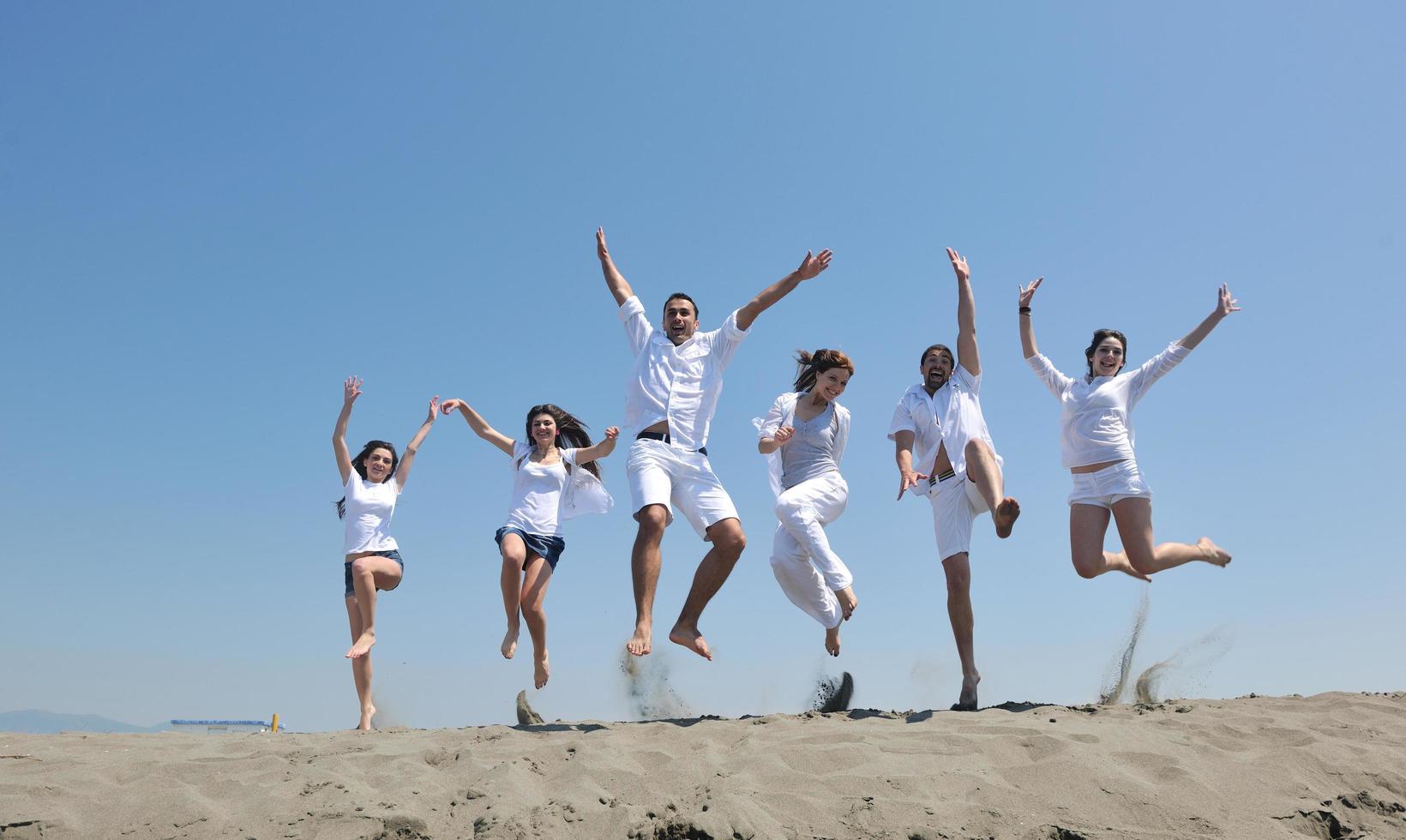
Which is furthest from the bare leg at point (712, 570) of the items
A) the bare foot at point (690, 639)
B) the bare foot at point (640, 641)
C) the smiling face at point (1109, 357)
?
the smiling face at point (1109, 357)

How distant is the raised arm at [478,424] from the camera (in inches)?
345

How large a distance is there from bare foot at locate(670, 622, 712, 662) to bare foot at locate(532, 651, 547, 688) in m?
2.13

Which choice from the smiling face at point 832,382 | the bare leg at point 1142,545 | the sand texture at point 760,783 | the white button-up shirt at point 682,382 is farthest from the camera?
the bare leg at point 1142,545

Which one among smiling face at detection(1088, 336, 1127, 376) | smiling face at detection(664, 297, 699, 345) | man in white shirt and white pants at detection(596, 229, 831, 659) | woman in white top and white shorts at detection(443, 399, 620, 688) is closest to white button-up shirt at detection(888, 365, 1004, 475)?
smiling face at detection(1088, 336, 1127, 376)

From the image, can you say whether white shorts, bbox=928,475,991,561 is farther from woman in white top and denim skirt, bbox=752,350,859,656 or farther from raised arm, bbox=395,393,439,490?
raised arm, bbox=395,393,439,490

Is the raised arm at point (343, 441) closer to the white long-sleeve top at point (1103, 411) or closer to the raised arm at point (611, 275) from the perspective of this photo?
the raised arm at point (611, 275)

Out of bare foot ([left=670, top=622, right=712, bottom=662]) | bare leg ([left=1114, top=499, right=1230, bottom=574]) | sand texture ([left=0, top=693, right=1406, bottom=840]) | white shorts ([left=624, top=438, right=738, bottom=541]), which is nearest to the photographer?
sand texture ([left=0, top=693, right=1406, bottom=840])

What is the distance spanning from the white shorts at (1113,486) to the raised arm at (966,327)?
117 centimetres

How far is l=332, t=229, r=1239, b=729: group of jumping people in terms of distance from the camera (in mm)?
6438

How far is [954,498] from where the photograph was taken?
6.96m

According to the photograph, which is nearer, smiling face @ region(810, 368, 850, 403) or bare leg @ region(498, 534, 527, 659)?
smiling face @ region(810, 368, 850, 403)

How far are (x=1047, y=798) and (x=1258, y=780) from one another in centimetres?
120

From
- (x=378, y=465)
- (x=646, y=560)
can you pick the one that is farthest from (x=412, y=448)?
(x=646, y=560)

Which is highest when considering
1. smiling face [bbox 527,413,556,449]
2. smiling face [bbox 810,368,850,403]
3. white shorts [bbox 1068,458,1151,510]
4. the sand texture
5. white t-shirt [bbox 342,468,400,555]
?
smiling face [bbox 527,413,556,449]
